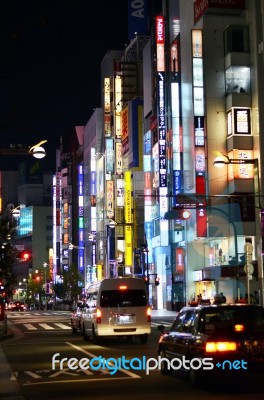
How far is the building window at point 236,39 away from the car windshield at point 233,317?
48642mm

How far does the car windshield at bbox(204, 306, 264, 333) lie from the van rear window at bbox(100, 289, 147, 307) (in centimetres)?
1273

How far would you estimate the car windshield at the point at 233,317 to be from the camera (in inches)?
543

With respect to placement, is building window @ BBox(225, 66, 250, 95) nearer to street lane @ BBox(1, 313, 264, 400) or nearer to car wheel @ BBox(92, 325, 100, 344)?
car wheel @ BBox(92, 325, 100, 344)

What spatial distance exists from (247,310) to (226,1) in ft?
170

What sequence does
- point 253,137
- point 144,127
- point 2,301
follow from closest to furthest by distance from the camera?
point 2,301 → point 253,137 → point 144,127

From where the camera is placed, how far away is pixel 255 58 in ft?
195

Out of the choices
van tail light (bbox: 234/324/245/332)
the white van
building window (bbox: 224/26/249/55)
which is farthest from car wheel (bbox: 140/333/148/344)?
building window (bbox: 224/26/249/55)

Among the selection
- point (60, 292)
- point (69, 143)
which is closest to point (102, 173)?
point (60, 292)

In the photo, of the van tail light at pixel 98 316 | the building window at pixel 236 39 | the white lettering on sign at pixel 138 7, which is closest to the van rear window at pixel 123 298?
the van tail light at pixel 98 316

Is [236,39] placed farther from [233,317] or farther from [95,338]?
[233,317]

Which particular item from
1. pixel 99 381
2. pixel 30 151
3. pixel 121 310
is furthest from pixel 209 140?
pixel 99 381

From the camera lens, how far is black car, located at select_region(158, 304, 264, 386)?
527 inches

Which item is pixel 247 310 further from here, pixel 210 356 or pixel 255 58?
pixel 255 58

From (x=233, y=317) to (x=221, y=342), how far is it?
2.82ft
